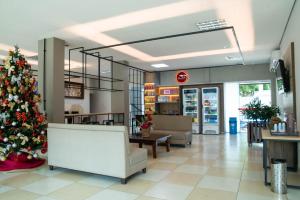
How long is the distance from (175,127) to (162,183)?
356 cm

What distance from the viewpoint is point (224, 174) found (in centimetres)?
391

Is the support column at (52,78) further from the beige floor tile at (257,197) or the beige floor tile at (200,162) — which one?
the beige floor tile at (257,197)

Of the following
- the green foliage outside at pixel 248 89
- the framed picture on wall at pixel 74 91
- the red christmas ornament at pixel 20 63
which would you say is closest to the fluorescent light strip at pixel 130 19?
the red christmas ornament at pixel 20 63

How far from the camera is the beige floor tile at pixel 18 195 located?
3.04 m

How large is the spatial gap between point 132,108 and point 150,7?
258 inches

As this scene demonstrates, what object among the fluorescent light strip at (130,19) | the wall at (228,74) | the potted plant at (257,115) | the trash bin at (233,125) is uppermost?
the fluorescent light strip at (130,19)

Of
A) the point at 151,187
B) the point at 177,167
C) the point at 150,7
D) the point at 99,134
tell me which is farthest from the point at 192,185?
the point at 150,7

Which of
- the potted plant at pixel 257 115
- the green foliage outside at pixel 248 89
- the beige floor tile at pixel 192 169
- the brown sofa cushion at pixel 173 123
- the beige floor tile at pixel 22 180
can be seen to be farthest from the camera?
the green foliage outside at pixel 248 89

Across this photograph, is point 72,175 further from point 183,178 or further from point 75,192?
point 183,178

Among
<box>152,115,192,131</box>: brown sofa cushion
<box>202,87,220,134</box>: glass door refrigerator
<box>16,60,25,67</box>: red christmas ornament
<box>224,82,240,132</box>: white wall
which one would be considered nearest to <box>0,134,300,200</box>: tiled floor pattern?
<box>152,115,192,131</box>: brown sofa cushion

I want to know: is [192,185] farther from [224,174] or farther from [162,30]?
[162,30]

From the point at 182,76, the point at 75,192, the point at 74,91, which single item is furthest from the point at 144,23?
the point at 74,91

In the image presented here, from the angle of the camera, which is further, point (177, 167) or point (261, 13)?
point (177, 167)

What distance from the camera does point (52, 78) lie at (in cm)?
526
